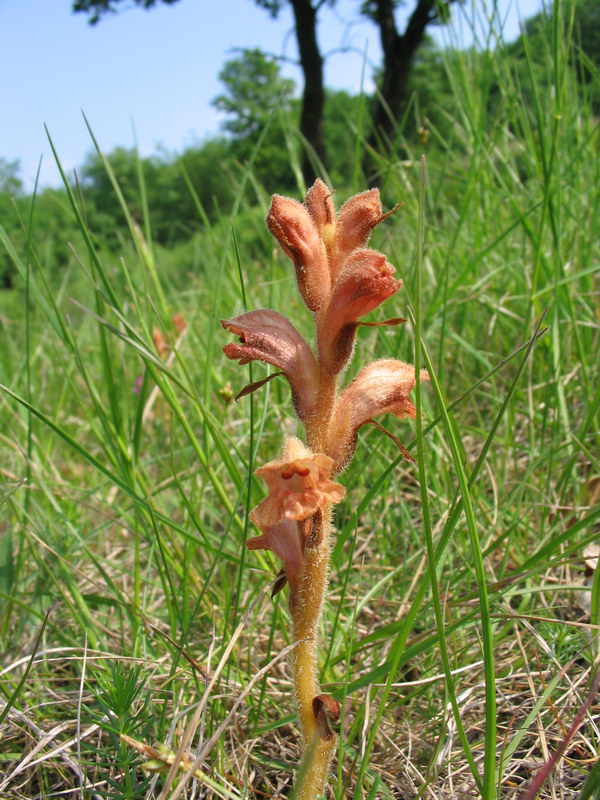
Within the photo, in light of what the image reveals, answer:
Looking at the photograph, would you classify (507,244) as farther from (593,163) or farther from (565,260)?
(593,163)

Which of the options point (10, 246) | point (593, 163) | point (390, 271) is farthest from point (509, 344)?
point (10, 246)

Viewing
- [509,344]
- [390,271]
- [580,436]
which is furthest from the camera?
[509,344]

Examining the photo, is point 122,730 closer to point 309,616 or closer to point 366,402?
point 309,616

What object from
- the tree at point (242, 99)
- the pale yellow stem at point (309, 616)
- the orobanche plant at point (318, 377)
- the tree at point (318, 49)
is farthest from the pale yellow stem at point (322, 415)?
the tree at point (242, 99)

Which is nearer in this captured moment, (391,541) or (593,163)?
(391,541)

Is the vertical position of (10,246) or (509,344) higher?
(10,246)

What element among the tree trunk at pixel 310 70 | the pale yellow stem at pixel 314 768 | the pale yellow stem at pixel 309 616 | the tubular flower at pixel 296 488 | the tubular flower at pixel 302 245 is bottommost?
the pale yellow stem at pixel 314 768

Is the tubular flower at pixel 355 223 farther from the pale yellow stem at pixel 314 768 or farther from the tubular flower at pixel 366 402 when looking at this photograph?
the pale yellow stem at pixel 314 768
